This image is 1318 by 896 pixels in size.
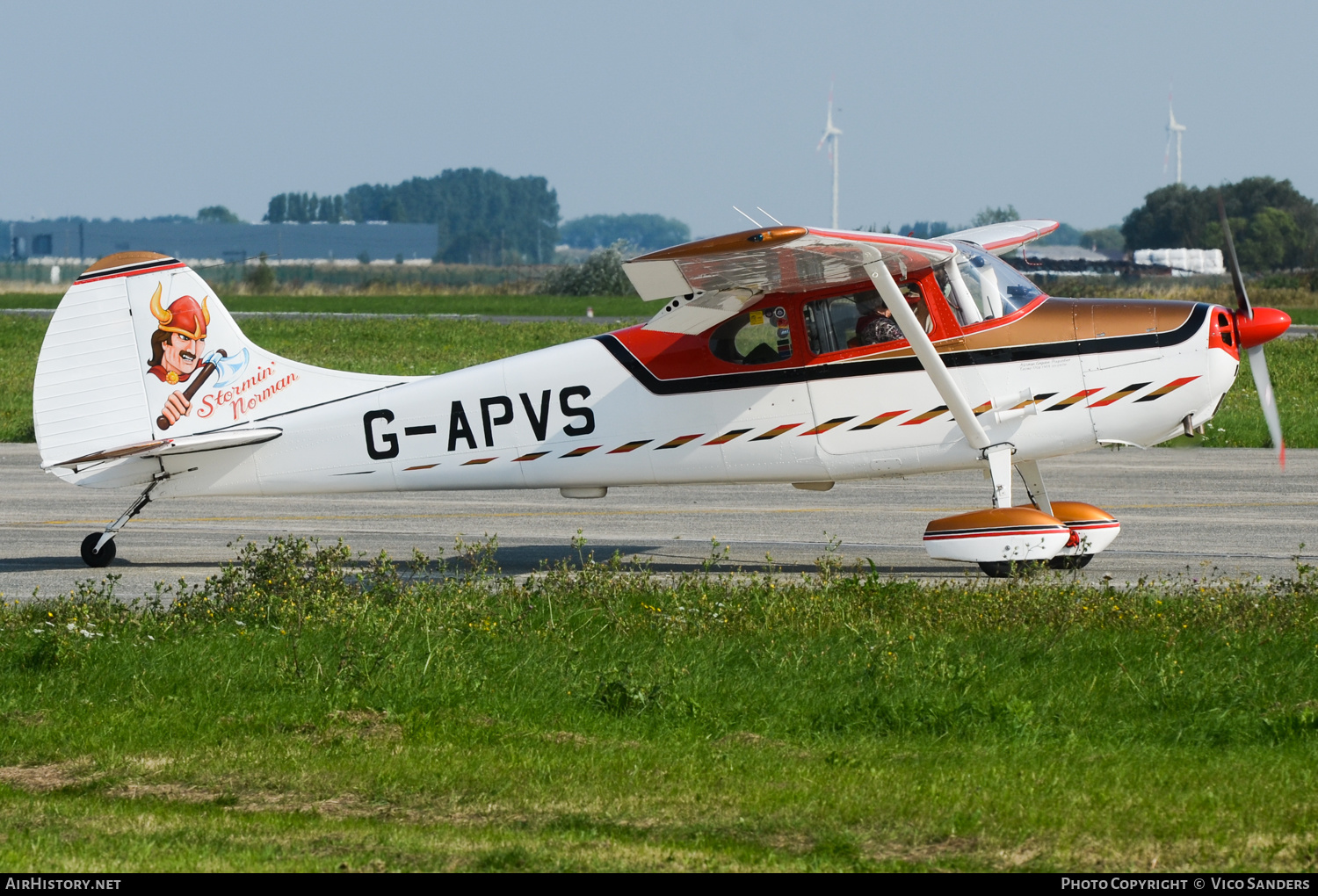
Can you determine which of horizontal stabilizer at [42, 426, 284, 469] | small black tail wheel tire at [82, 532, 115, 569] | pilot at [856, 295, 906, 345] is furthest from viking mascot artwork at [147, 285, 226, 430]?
pilot at [856, 295, 906, 345]

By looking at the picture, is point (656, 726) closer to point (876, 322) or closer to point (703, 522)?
point (876, 322)

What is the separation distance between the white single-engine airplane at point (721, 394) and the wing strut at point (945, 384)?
19 mm

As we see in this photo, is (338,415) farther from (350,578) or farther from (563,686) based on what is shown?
(563,686)

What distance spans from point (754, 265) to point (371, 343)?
27.8 meters

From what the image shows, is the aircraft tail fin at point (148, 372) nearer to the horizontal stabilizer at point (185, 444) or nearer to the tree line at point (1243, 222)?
the horizontal stabilizer at point (185, 444)

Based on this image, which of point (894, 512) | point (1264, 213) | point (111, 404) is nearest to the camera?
point (111, 404)

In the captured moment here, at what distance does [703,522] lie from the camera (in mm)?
15070

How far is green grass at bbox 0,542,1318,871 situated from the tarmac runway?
230 centimetres

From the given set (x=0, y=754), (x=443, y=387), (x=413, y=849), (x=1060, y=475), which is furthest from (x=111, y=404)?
(x=1060, y=475)

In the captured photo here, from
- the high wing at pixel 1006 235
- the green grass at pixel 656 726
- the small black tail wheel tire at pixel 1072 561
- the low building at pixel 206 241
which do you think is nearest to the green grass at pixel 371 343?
the high wing at pixel 1006 235

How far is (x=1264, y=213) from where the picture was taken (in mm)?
99438

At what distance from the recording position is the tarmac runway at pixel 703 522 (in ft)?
41.3

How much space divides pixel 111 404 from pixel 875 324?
643 cm

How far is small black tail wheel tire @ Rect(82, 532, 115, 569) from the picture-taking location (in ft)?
41.2
